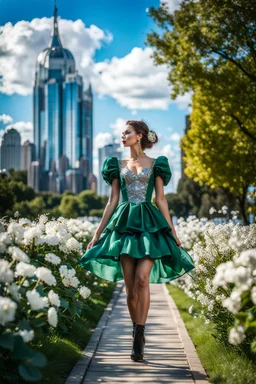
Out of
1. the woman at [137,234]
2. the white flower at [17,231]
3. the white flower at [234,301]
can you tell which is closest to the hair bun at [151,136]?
the woman at [137,234]

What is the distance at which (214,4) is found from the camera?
14.9 meters

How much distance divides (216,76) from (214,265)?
36.6ft

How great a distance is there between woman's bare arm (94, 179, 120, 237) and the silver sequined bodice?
0.11 metres

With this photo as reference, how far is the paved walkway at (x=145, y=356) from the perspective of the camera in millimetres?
4945

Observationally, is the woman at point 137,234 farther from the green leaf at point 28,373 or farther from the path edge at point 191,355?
the green leaf at point 28,373

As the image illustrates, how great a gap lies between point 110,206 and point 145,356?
1.39 meters

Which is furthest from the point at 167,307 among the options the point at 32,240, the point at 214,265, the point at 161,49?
the point at 161,49

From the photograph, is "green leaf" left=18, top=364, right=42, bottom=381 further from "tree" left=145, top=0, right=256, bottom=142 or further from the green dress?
"tree" left=145, top=0, right=256, bottom=142

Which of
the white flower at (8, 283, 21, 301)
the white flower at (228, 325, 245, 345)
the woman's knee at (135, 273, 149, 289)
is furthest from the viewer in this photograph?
the woman's knee at (135, 273, 149, 289)

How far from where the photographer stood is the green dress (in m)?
5.43

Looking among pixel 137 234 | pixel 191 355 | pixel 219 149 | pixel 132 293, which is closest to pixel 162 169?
pixel 137 234

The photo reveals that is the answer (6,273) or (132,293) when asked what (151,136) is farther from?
(6,273)

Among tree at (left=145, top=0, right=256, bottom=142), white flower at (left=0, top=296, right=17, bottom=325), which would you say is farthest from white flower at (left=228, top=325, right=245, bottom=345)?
tree at (left=145, top=0, right=256, bottom=142)

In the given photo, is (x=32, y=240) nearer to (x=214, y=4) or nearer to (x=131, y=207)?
(x=131, y=207)
